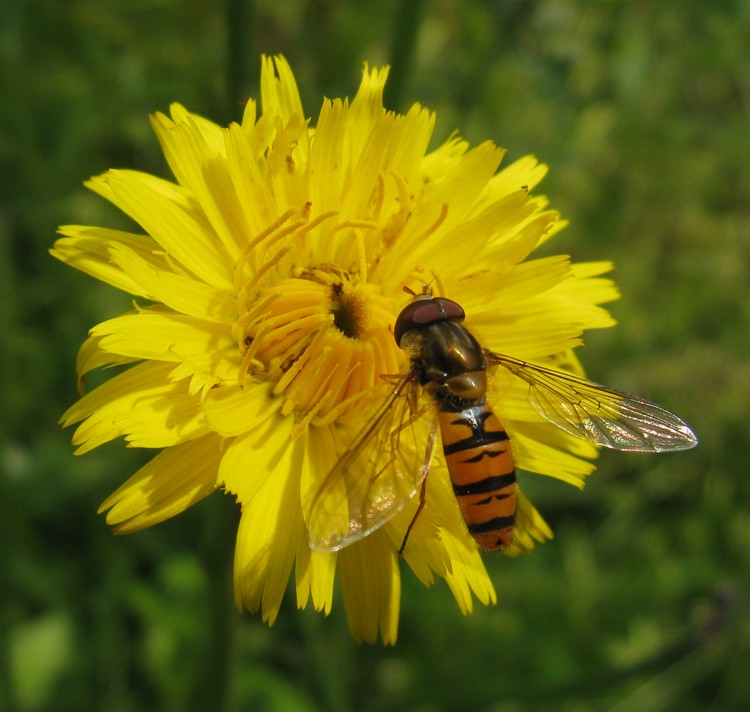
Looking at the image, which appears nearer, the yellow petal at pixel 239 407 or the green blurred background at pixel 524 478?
the yellow petal at pixel 239 407

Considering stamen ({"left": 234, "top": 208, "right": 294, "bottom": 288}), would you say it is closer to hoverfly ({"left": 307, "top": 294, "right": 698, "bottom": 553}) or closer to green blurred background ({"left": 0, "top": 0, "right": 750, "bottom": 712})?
hoverfly ({"left": 307, "top": 294, "right": 698, "bottom": 553})

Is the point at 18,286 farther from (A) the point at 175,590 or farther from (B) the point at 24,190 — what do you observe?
(A) the point at 175,590

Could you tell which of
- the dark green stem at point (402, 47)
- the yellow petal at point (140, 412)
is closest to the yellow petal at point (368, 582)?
the yellow petal at point (140, 412)

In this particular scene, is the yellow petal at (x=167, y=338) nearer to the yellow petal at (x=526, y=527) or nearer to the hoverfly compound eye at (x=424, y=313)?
the hoverfly compound eye at (x=424, y=313)

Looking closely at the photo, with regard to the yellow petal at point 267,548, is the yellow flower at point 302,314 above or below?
above

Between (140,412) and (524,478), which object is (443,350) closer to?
(140,412)

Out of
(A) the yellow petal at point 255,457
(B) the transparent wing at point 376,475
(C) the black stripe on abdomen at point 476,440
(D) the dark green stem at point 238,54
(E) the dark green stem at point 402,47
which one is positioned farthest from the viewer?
(E) the dark green stem at point 402,47

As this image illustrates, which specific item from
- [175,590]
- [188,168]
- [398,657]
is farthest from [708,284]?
[188,168]

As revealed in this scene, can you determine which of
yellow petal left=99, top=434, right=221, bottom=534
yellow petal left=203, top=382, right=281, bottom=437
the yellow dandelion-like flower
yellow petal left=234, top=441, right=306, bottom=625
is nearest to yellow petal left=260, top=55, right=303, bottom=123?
the yellow dandelion-like flower
